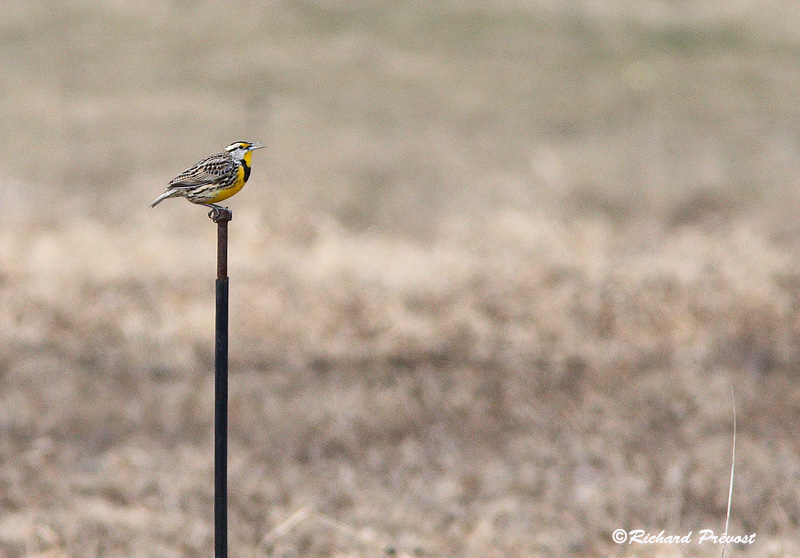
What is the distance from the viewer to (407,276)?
8.94 meters

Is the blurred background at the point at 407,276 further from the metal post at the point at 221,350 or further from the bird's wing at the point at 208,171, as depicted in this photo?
the bird's wing at the point at 208,171

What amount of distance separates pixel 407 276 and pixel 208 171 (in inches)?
251

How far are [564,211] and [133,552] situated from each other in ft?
22.6

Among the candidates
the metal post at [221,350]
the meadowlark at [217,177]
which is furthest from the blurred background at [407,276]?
the meadowlark at [217,177]

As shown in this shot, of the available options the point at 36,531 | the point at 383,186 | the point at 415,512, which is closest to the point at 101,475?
the point at 36,531

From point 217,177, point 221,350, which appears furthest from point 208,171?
point 221,350

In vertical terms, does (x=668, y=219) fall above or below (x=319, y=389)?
above

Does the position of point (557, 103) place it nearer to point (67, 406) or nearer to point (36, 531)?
point (67, 406)

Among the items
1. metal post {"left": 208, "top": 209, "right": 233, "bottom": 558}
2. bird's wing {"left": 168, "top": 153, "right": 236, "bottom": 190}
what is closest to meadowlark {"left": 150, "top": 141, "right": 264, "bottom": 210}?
bird's wing {"left": 168, "top": 153, "right": 236, "bottom": 190}

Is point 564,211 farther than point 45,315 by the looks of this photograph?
Yes

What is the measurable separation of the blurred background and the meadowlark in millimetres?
2732

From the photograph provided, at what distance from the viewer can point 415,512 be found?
532 cm

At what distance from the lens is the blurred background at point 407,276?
5512 mm

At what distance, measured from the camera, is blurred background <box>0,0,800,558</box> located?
18.1ft
